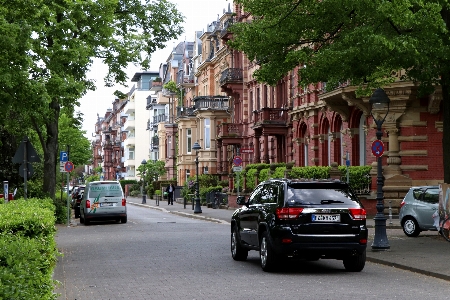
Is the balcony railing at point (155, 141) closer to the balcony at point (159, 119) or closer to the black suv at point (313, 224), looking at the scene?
the balcony at point (159, 119)

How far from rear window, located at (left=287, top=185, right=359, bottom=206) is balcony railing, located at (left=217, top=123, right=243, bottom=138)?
148 ft

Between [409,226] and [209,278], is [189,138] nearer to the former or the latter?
[409,226]

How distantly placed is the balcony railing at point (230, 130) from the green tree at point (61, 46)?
23479 mm

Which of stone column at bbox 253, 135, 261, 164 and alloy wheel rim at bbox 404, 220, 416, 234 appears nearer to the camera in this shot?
alloy wheel rim at bbox 404, 220, 416, 234

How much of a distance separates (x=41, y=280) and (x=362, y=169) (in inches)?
1163

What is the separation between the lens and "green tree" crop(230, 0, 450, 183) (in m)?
18.9

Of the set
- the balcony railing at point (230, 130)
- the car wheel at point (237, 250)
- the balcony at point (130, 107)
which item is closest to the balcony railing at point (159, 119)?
the balcony at point (130, 107)

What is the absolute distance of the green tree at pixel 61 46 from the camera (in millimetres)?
25614

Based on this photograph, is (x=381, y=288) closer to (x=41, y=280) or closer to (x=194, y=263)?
(x=194, y=263)

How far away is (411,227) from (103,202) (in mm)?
14843

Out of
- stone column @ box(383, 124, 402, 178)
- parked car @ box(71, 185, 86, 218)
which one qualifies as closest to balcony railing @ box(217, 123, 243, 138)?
parked car @ box(71, 185, 86, 218)

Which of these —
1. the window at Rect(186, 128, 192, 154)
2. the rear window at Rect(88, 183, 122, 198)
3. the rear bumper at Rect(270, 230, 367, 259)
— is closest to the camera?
the rear bumper at Rect(270, 230, 367, 259)

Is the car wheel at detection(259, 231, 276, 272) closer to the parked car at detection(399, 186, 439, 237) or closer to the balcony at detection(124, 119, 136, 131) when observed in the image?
the parked car at detection(399, 186, 439, 237)

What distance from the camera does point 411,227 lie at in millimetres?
25109
